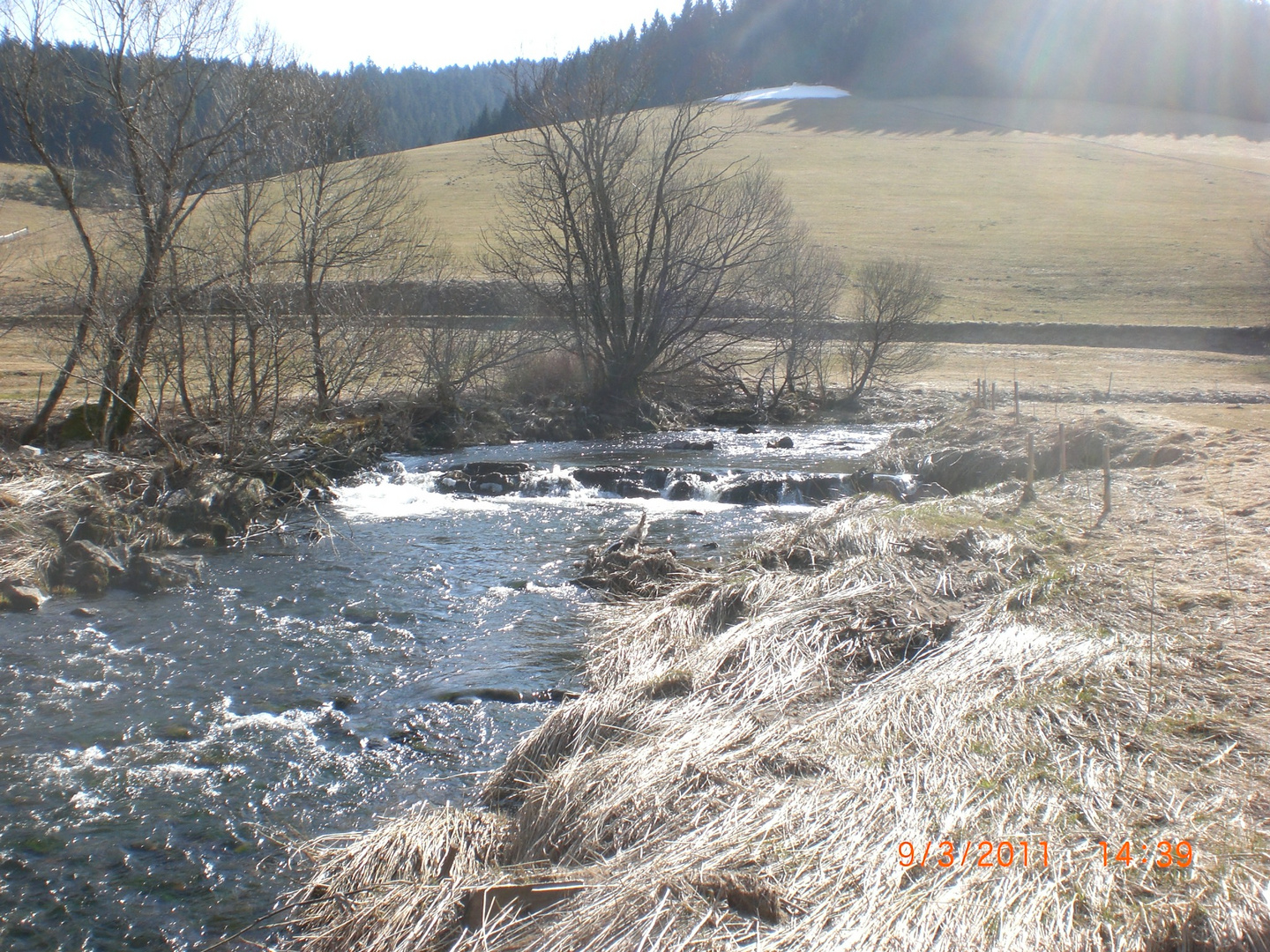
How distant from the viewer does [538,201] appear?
23.8 m

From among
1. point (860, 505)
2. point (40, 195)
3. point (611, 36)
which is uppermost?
point (611, 36)

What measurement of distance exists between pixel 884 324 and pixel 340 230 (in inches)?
623

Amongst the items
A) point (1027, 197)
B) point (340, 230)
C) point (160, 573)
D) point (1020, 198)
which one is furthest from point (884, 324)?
point (1027, 197)

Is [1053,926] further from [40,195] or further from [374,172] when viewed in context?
[374,172]

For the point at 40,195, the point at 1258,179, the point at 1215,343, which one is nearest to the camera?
the point at 40,195

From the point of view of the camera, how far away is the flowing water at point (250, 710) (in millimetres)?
4496

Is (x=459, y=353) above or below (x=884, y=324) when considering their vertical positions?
below

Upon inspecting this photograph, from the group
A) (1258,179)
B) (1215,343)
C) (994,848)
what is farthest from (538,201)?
(1258,179)

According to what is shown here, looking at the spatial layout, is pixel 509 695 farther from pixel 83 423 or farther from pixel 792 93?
pixel 792 93

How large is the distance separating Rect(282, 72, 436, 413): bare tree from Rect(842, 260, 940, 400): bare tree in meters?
13.5

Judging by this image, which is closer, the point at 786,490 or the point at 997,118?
the point at 786,490

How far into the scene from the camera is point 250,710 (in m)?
6.40

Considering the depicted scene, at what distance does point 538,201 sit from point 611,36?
16.6ft
